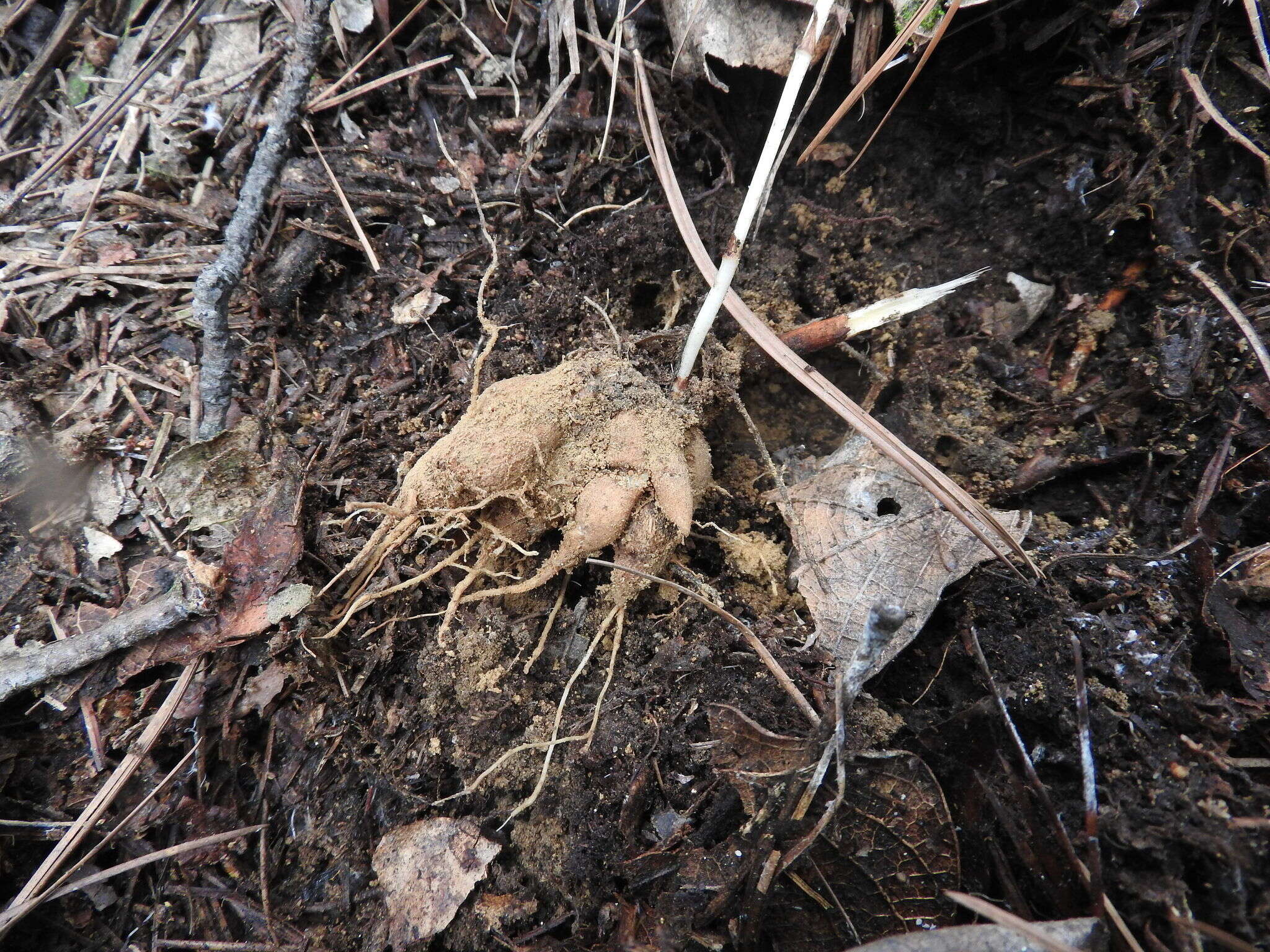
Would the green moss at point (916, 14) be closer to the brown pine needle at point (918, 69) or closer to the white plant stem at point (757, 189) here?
the brown pine needle at point (918, 69)

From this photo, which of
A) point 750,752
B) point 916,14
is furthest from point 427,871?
point 916,14

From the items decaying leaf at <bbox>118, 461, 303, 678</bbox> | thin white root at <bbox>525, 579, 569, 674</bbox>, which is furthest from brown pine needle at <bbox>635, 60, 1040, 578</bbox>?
decaying leaf at <bbox>118, 461, 303, 678</bbox>

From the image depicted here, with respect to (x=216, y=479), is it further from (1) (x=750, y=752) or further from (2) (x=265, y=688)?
(1) (x=750, y=752)

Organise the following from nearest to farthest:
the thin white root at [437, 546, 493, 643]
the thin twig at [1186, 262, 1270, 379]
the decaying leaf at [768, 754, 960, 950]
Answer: the decaying leaf at [768, 754, 960, 950] < the thin twig at [1186, 262, 1270, 379] < the thin white root at [437, 546, 493, 643]

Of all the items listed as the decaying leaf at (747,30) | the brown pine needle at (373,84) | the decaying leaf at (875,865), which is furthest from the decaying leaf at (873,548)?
the brown pine needle at (373,84)

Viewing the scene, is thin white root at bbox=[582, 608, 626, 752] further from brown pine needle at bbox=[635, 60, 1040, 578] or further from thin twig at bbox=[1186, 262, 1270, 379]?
thin twig at bbox=[1186, 262, 1270, 379]

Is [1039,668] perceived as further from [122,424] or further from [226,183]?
[226,183]

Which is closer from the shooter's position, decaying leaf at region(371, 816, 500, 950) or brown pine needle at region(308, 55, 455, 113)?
decaying leaf at region(371, 816, 500, 950)
